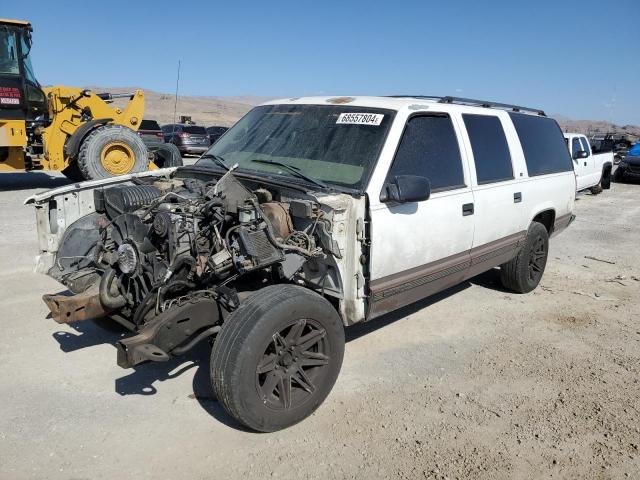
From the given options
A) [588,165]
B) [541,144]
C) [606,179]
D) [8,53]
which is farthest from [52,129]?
[606,179]

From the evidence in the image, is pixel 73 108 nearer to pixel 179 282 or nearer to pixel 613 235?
pixel 179 282

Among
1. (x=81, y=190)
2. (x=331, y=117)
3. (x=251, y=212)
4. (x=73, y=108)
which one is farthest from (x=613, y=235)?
(x=73, y=108)

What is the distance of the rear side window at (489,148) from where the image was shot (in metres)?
4.59

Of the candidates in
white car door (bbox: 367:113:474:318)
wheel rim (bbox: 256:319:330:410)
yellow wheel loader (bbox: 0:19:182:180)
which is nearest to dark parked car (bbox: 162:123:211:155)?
yellow wheel loader (bbox: 0:19:182:180)

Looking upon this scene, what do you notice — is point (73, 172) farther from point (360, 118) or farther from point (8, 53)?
point (360, 118)

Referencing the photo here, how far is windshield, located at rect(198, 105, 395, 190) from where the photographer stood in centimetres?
379

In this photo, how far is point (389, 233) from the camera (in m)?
3.65

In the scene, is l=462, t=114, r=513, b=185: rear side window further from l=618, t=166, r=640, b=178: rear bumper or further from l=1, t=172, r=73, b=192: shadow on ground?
l=618, t=166, r=640, b=178: rear bumper

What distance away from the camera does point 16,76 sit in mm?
11109

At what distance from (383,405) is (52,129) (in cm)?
1071

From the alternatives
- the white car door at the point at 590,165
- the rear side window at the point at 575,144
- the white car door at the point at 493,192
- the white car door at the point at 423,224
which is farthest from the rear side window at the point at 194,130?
the white car door at the point at 423,224

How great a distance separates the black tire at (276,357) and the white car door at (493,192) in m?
1.90

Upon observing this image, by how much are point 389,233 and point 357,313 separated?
0.60 meters

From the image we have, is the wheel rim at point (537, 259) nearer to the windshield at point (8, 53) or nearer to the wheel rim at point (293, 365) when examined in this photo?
the wheel rim at point (293, 365)
